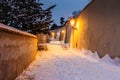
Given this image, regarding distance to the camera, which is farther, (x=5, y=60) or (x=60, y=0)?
(x=60, y=0)

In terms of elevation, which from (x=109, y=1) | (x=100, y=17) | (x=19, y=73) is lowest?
(x=19, y=73)

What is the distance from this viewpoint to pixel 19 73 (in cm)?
541

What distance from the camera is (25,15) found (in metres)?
13.4

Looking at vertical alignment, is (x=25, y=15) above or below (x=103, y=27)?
above

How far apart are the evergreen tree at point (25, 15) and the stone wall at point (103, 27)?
3455 millimetres

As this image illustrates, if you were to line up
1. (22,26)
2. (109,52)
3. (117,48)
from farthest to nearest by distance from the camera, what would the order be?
(22,26)
(109,52)
(117,48)

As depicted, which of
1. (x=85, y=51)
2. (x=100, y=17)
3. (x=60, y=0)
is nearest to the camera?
(x=100, y=17)

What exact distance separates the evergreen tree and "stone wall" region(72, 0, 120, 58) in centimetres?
345

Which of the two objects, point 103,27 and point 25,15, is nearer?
point 103,27

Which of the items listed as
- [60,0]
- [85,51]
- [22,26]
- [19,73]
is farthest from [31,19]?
[60,0]

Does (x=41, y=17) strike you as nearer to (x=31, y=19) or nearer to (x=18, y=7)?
(x=31, y=19)

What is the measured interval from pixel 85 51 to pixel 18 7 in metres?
5.42

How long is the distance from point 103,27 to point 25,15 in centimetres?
624

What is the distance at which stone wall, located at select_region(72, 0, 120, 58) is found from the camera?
7698 mm
